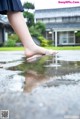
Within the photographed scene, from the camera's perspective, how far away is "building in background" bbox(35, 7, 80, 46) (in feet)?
101

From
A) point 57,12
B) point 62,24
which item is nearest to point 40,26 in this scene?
point 62,24

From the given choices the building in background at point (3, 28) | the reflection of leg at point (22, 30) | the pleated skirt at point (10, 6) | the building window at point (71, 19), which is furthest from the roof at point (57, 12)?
the pleated skirt at point (10, 6)

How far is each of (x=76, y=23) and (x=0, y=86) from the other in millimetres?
30143

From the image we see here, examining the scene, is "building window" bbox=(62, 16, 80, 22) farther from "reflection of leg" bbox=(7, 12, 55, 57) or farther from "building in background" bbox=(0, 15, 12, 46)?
"reflection of leg" bbox=(7, 12, 55, 57)

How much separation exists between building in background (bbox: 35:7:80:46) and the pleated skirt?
27.6m

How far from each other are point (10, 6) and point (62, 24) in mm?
29524

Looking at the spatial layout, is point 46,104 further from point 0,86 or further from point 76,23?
point 76,23

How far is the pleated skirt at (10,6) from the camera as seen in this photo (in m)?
2.13

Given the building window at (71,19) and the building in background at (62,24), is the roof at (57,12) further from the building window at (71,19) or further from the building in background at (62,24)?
the building window at (71,19)

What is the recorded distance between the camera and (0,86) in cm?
133

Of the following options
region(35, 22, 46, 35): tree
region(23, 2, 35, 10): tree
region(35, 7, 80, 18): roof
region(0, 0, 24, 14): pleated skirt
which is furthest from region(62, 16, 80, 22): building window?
region(0, 0, 24, 14): pleated skirt

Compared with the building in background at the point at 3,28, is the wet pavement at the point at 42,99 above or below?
above

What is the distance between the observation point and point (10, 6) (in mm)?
2168

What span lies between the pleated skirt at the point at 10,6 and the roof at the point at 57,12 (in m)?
30.3
